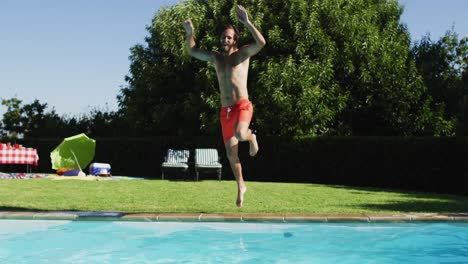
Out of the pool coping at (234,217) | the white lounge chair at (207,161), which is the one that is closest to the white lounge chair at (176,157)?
the white lounge chair at (207,161)

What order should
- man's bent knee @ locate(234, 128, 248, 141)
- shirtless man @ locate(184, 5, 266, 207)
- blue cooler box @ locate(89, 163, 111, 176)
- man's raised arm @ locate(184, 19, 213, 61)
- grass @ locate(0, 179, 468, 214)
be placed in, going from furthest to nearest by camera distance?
blue cooler box @ locate(89, 163, 111, 176), grass @ locate(0, 179, 468, 214), man's raised arm @ locate(184, 19, 213, 61), shirtless man @ locate(184, 5, 266, 207), man's bent knee @ locate(234, 128, 248, 141)

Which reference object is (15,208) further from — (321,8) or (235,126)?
(321,8)

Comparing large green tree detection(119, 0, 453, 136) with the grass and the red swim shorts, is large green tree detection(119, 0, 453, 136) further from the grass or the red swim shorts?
the red swim shorts

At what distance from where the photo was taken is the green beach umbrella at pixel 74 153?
19.0 meters

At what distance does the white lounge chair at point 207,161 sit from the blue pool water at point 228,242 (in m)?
10.1

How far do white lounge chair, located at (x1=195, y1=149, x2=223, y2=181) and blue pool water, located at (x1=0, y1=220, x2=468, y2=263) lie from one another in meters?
10.1

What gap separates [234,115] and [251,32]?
101 centimetres

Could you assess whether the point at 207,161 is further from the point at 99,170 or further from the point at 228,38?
the point at 228,38

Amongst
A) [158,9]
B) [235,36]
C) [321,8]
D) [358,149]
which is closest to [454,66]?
[321,8]

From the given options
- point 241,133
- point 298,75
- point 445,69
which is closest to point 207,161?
point 298,75

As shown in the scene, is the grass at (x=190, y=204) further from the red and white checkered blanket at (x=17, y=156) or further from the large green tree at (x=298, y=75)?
the red and white checkered blanket at (x=17, y=156)

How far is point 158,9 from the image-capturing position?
22094 mm

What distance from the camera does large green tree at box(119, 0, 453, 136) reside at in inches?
723

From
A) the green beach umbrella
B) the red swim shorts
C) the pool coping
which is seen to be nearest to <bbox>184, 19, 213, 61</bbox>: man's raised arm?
the red swim shorts
